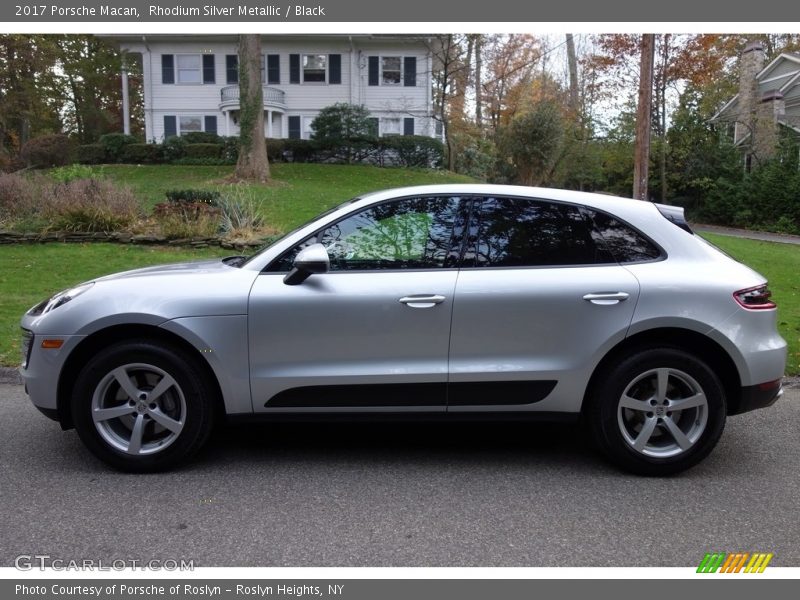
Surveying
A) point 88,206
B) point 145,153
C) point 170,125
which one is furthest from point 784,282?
point 170,125

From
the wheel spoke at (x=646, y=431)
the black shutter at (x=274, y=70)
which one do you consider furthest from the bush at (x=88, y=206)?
the black shutter at (x=274, y=70)

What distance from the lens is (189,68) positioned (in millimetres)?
34000

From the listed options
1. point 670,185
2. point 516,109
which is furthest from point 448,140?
point 516,109

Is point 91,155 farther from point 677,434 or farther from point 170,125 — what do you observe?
point 677,434

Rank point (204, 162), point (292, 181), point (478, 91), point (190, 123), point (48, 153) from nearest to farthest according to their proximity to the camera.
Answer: point (292, 181)
point (204, 162)
point (48, 153)
point (190, 123)
point (478, 91)

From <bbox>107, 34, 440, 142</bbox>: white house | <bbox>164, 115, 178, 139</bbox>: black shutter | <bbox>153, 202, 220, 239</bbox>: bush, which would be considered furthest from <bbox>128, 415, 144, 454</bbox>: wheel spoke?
<bbox>164, 115, 178, 139</bbox>: black shutter

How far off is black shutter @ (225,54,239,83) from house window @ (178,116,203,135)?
97.0 inches

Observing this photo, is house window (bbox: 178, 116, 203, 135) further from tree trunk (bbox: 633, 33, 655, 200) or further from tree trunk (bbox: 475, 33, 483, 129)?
tree trunk (bbox: 633, 33, 655, 200)

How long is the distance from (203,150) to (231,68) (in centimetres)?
699

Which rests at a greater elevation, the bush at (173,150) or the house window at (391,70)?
the house window at (391,70)

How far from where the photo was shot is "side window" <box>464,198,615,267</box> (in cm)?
411

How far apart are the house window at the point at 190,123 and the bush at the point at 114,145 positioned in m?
4.40

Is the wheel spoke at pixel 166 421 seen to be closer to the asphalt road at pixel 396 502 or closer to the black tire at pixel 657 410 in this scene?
the asphalt road at pixel 396 502

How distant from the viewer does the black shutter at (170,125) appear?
34.0 meters
